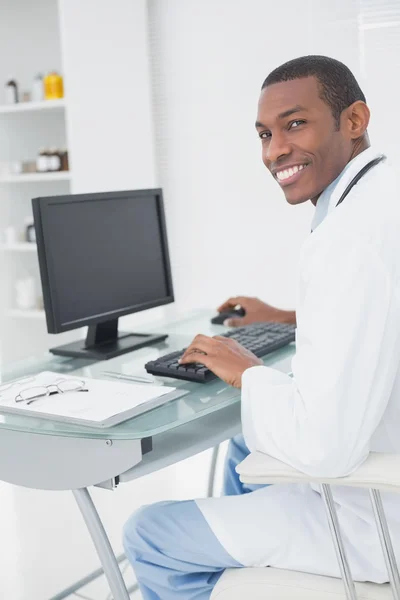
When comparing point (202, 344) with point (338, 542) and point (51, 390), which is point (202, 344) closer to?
point (51, 390)

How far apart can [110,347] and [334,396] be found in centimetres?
99

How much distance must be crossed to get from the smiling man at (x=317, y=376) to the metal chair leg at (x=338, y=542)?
43 mm

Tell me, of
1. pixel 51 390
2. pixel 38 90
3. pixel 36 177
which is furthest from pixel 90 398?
pixel 38 90

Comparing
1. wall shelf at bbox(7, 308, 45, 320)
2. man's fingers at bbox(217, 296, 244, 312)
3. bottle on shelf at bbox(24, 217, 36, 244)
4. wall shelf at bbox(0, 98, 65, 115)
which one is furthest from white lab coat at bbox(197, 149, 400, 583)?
bottle on shelf at bbox(24, 217, 36, 244)

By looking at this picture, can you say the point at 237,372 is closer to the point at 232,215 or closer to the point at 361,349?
the point at 361,349

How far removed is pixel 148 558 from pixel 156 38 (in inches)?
129

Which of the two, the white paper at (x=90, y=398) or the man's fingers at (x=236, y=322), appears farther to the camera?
the man's fingers at (x=236, y=322)

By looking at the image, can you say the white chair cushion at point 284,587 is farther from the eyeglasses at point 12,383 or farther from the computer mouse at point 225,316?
the computer mouse at point 225,316

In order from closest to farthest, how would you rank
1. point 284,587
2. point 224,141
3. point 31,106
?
point 284,587, point 224,141, point 31,106

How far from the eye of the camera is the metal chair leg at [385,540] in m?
1.27

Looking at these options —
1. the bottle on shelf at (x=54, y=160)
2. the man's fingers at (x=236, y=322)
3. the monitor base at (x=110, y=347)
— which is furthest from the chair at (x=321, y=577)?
the bottle on shelf at (x=54, y=160)

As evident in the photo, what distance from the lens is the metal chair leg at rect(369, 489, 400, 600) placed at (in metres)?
1.27

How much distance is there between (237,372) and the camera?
1620 millimetres

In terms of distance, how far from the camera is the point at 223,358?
1654mm
